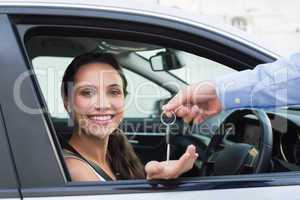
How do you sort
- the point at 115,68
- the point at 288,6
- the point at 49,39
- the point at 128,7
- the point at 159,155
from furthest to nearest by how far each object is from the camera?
the point at 288,6 → the point at 159,155 → the point at 115,68 → the point at 49,39 → the point at 128,7

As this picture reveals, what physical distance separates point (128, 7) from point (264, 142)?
672 millimetres

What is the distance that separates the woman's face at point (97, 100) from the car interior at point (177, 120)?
0.11 metres

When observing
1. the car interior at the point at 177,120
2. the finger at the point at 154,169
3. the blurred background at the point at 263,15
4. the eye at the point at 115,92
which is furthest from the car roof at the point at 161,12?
the blurred background at the point at 263,15

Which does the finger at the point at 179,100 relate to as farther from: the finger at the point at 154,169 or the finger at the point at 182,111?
the finger at the point at 154,169

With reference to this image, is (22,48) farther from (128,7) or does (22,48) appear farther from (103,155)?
(103,155)

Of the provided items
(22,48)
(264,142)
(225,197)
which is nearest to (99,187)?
(225,197)

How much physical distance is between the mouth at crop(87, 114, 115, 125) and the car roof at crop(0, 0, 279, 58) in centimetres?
43

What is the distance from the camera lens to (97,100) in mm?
2088

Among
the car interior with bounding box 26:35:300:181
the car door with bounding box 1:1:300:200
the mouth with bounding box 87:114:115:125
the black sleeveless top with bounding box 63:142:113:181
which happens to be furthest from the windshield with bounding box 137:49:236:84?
the black sleeveless top with bounding box 63:142:113:181

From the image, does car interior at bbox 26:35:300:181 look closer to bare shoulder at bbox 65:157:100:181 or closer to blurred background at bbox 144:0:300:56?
bare shoulder at bbox 65:157:100:181

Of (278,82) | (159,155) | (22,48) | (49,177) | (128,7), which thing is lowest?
(159,155)

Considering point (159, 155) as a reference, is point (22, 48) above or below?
above

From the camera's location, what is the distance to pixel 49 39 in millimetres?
2090

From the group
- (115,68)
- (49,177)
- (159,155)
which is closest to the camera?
(49,177)
